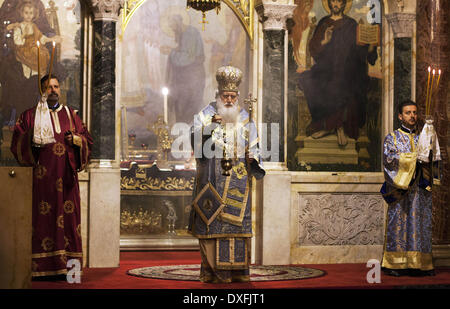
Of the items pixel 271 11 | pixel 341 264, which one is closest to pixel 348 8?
pixel 271 11

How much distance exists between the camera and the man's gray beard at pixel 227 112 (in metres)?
7.66

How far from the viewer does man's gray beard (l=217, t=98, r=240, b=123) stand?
7664 mm

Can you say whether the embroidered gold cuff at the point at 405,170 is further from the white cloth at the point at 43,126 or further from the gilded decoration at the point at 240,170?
the white cloth at the point at 43,126

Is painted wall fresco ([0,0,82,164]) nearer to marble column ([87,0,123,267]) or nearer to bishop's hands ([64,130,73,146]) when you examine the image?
marble column ([87,0,123,267])

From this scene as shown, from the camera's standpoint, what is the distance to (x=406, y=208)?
8.52 metres

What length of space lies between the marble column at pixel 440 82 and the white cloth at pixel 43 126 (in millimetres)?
4360

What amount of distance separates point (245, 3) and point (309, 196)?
2455 millimetres

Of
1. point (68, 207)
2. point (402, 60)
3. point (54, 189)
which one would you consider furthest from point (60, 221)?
point (402, 60)

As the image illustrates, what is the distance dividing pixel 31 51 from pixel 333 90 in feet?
11.7

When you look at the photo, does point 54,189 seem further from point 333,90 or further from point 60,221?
point 333,90

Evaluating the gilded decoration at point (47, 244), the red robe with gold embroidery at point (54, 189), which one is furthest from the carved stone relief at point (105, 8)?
the gilded decoration at point (47, 244)

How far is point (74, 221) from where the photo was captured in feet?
25.7

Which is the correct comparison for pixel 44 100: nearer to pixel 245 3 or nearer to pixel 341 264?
pixel 245 3

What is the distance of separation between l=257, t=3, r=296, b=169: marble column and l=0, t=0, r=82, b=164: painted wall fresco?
84.1 inches
